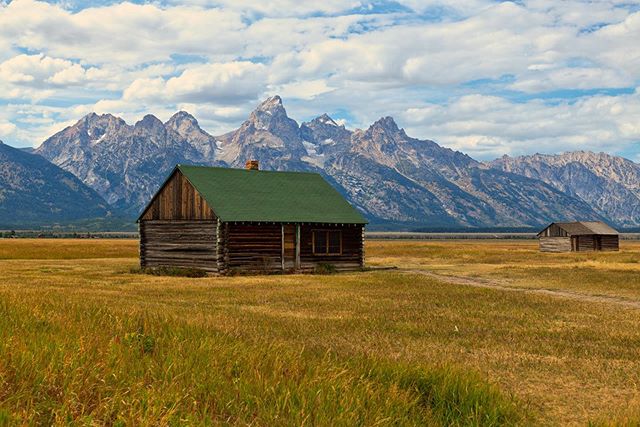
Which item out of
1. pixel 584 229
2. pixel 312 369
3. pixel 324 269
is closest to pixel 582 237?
pixel 584 229

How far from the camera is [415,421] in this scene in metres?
7.67

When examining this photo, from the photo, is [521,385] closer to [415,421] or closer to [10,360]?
[415,421]

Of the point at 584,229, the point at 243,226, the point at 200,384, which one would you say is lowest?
the point at 584,229

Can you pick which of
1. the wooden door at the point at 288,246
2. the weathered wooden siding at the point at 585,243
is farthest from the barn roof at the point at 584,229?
the wooden door at the point at 288,246

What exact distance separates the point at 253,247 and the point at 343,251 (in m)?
7.40

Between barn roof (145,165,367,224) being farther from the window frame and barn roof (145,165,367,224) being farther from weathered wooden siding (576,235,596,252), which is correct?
weathered wooden siding (576,235,596,252)

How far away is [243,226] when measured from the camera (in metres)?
42.4

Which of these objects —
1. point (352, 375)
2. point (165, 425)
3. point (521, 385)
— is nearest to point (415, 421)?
point (352, 375)

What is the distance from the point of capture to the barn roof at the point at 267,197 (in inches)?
1698

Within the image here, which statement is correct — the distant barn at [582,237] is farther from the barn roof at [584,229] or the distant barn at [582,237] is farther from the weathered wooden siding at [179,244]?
the weathered wooden siding at [179,244]

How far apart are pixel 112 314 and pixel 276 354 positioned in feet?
13.9

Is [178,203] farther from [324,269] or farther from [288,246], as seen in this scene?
[324,269]

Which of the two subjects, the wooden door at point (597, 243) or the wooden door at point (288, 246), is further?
the wooden door at point (597, 243)

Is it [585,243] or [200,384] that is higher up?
[200,384]
